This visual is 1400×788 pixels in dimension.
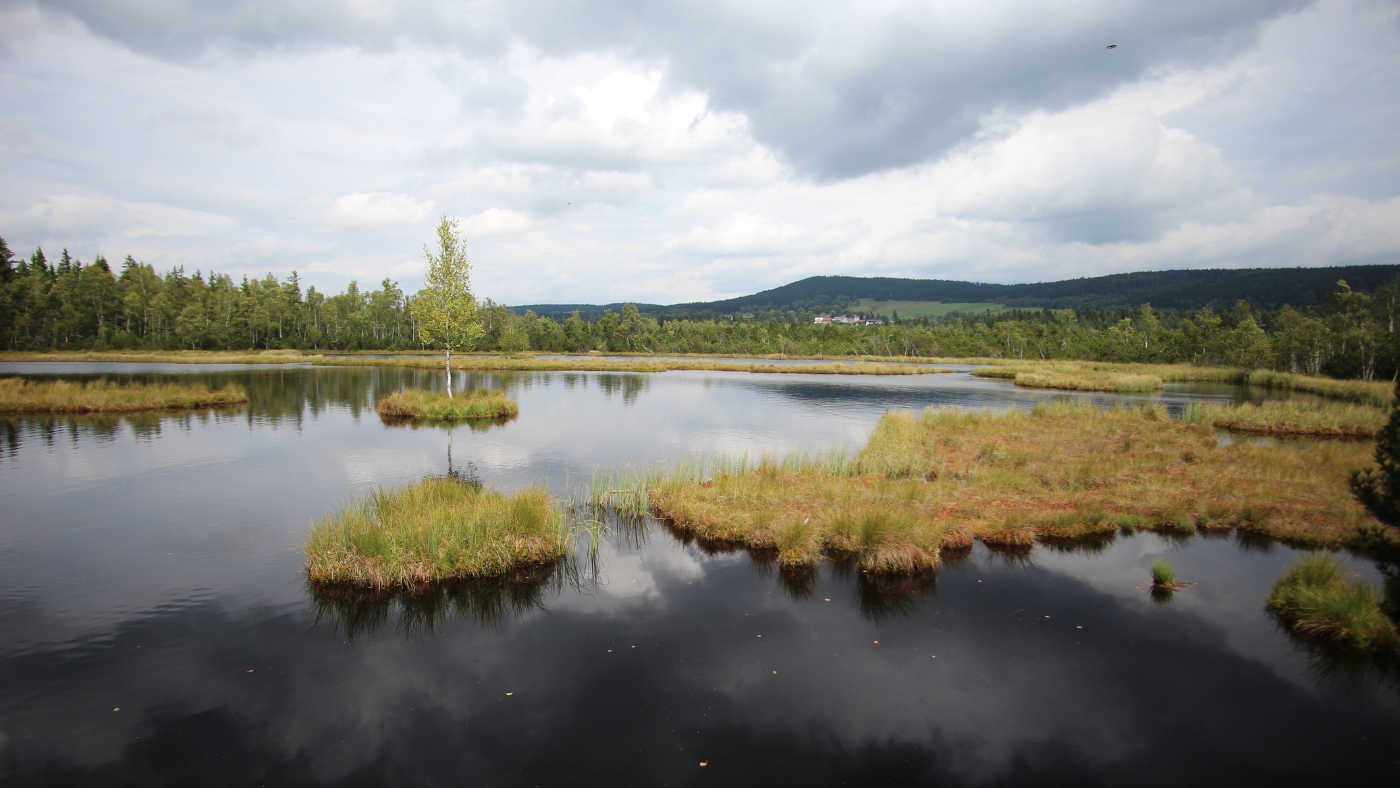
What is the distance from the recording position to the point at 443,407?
31297 mm

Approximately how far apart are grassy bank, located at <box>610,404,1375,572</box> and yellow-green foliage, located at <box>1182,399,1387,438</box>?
6.41 meters

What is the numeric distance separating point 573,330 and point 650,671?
133m

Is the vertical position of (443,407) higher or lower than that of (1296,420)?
higher

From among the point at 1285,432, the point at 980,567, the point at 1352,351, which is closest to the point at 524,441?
the point at 980,567

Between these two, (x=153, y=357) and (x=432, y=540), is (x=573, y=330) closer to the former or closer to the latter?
(x=153, y=357)

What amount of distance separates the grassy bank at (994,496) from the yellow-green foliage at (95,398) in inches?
1241

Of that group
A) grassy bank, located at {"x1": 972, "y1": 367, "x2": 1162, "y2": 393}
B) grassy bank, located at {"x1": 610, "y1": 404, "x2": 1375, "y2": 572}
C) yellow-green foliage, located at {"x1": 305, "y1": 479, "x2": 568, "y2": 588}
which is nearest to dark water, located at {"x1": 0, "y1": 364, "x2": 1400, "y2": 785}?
yellow-green foliage, located at {"x1": 305, "y1": 479, "x2": 568, "y2": 588}

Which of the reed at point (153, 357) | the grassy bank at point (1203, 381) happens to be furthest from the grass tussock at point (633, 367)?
the grassy bank at point (1203, 381)

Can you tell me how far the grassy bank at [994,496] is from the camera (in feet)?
42.9

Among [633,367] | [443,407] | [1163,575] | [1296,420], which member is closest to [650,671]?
[1163,575]

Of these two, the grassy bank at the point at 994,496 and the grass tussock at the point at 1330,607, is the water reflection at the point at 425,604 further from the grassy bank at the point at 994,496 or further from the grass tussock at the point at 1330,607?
the grass tussock at the point at 1330,607

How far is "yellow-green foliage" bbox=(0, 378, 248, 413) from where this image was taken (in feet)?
98.4

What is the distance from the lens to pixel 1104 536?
14.1m

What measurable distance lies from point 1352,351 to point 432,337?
267ft
